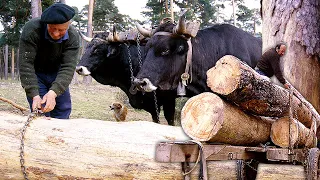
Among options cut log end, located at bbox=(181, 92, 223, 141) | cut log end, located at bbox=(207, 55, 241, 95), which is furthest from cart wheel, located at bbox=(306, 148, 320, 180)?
cut log end, located at bbox=(207, 55, 241, 95)

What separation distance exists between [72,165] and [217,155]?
1.07 meters

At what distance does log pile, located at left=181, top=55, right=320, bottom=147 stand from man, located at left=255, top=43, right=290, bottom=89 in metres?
1.68

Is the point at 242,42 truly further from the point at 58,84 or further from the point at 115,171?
the point at 115,171

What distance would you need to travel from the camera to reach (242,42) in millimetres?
7109

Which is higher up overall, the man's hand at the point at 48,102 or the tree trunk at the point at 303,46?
the tree trunk at the point at 303,46

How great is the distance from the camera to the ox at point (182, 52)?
643 centimetres

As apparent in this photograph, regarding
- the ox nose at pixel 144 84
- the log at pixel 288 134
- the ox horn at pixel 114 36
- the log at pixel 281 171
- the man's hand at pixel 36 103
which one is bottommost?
the log at pixel 281 171

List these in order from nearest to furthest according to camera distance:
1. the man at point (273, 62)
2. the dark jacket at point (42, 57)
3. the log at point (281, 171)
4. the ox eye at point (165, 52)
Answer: the log at point (281, 171)
the dark jacket at point (42, 57)
the man at point (273, 62)
the ox eye at point (165, 52)

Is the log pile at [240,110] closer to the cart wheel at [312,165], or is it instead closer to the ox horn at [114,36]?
the cart wheel at [312,165]

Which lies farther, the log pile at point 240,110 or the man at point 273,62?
the man at point 273,62

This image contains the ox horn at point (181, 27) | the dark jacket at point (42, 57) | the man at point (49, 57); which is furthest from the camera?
the ox horn at point (181, 27)

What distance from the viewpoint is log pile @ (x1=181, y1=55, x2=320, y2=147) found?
9.18ft

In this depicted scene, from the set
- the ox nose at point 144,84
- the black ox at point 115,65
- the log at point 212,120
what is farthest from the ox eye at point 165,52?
the log at point 212,120

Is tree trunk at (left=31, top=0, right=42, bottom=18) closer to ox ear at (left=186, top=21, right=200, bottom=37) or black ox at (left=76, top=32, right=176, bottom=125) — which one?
black ox at (left=76, top=32, right=176, bottom=125)
